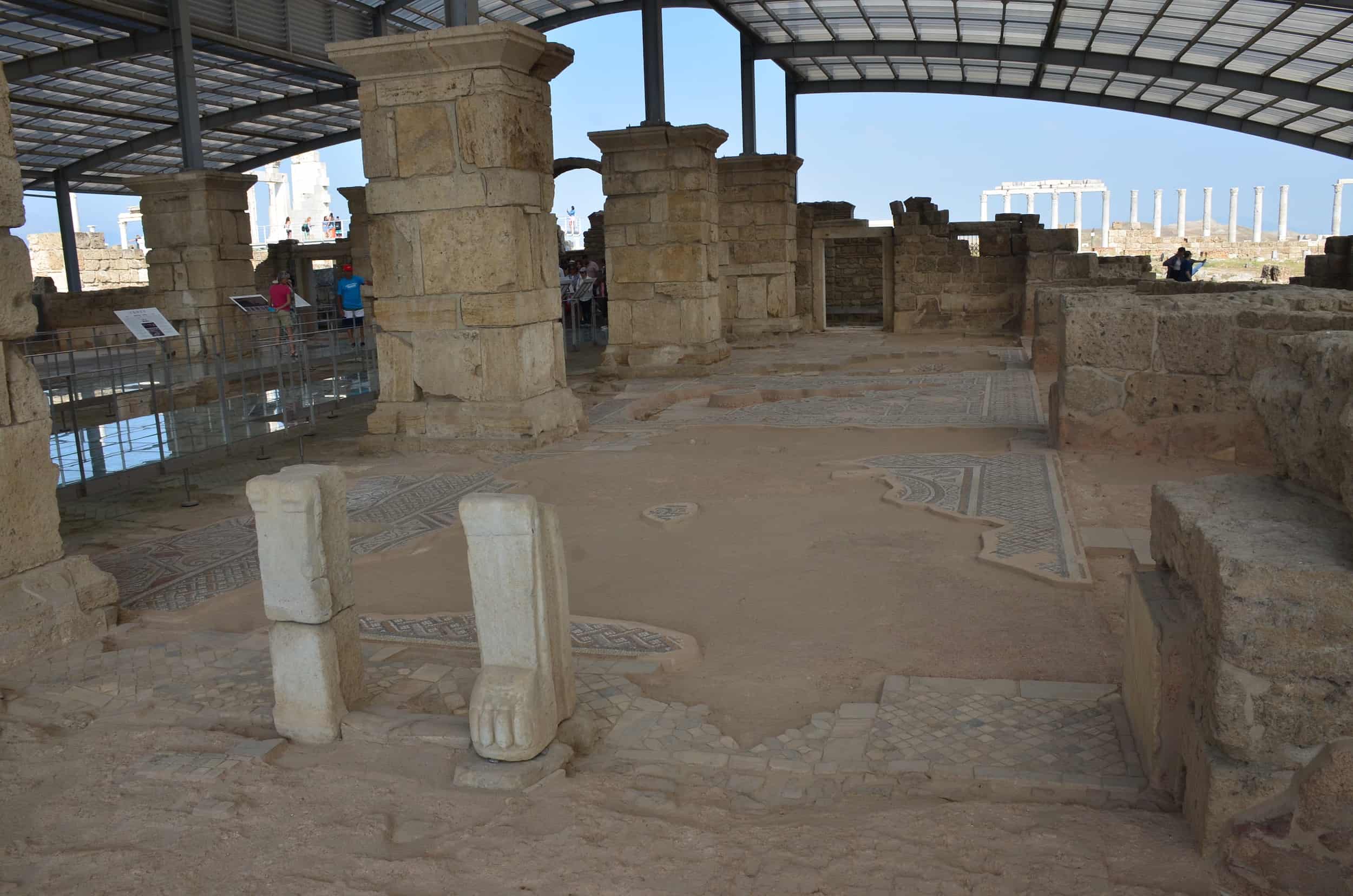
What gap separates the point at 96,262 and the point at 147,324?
88.9 feet

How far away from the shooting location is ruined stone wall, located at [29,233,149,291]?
31.4 meters

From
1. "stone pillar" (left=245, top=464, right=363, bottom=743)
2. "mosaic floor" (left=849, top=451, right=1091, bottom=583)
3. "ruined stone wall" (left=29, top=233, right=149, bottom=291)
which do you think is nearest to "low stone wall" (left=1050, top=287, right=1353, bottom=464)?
"mosaic floor" (left=849, top=451, right=1091, bottom=583)

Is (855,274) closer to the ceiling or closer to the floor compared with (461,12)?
closer to the floor

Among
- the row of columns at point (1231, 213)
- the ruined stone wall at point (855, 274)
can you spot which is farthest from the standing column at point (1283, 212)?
the ruined stone wall at point (855, 274)

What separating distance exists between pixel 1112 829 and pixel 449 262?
23.6 feet

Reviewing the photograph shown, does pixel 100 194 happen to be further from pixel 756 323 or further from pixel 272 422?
pixel 272 422

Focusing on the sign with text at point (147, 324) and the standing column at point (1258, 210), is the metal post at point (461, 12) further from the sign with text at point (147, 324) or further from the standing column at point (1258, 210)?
the standing column at point (1258, 210)

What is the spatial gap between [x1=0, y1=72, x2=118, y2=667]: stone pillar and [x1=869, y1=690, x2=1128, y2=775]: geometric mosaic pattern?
3.65 metres

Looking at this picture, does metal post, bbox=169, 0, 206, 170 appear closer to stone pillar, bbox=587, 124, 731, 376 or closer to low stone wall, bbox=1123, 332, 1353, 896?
stone pillar, bbox=587, 124, 731, 376

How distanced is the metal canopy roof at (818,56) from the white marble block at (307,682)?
14971 millimetres

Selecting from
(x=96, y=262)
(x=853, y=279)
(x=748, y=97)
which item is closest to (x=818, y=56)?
(x=748, y=97)

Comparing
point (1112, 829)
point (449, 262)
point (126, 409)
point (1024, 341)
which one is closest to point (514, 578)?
point (1112, 829)

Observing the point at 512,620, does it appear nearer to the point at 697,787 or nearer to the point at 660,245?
the point at 697,787

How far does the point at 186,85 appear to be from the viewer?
53.0 ft
